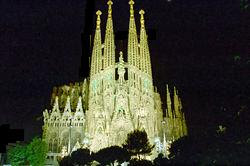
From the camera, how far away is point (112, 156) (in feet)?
103

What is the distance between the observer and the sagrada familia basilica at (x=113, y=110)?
4434 centimetres

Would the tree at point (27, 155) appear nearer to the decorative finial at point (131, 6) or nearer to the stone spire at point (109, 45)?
the stone spire at point (109, 45)

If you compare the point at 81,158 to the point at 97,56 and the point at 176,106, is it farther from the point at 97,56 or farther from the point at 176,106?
the point at 176,106

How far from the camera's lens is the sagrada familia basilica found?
44.3 metres

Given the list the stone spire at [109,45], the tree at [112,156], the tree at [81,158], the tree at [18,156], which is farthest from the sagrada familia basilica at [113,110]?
the tree at [112,156]

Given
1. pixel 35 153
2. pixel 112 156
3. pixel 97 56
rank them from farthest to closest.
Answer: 1. pixel 97 56
2. pixel 35 153
3. pixel 112 156

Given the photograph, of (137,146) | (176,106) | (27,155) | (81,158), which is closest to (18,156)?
(27,155)

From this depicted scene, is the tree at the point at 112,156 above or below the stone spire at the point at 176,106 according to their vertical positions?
below

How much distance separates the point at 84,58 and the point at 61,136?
133 ft

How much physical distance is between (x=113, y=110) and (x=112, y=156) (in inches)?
580

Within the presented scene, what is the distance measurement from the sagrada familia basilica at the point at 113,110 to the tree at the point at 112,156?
11234 millimetres

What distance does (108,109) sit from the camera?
4600 centimetres

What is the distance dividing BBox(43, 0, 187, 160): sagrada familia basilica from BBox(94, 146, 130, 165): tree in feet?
36.9

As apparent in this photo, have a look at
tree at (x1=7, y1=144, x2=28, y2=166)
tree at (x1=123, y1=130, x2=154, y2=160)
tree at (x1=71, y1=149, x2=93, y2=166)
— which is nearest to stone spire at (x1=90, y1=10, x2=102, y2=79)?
tree at (x1=7, y1=144, x2=28, y2=166)
